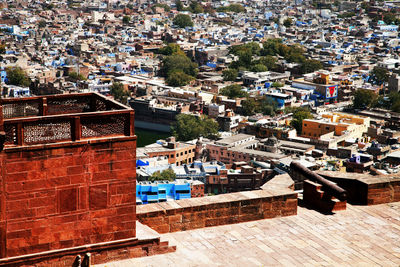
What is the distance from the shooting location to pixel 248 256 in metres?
4.28

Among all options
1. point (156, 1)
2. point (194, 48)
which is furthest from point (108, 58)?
point (156, 1)

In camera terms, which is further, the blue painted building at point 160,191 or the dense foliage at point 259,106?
the dense foliage at point 259,106

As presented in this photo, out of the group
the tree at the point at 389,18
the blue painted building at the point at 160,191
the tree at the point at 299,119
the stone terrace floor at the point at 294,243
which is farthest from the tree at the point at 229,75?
the stone terrace floor at the point at 294,243

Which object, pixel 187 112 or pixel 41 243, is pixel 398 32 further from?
pixel 41 243

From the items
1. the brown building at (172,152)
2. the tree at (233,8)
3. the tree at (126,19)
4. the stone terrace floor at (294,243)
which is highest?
the stone terrace floor at (294,243)

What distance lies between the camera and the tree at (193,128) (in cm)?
3206

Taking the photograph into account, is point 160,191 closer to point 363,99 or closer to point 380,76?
point 363,99

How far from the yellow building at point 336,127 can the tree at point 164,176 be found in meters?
9.56

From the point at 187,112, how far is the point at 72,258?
31784mm

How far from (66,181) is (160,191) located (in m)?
16.6

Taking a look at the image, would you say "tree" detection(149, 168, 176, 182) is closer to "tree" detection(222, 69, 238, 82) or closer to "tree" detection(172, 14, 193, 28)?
"tree" detection(222, 69, 238, 82)

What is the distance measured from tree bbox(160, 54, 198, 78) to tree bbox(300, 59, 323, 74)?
269 inches

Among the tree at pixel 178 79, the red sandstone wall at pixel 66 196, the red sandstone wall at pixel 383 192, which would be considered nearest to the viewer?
the red sandstone wall at pixel 66 196

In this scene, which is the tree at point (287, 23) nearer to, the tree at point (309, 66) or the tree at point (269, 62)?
the tree at point (269, 62)
